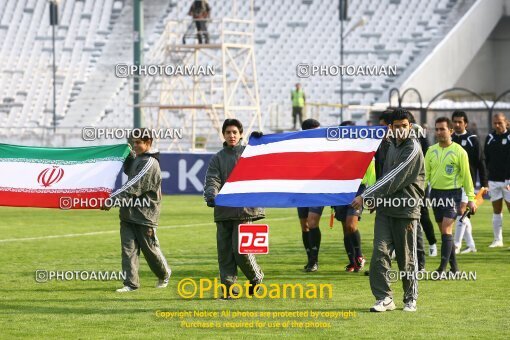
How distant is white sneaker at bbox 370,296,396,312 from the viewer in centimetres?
1194

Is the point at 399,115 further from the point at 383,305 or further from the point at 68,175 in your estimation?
the point at 68,175

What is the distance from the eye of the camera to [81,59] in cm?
5350

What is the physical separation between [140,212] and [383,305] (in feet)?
10.6

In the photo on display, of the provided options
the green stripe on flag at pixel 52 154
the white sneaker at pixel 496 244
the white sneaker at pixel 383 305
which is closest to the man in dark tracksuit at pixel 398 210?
the white sneaker at pixel 383 305

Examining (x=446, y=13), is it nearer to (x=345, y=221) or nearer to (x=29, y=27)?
(x=29, y=27)

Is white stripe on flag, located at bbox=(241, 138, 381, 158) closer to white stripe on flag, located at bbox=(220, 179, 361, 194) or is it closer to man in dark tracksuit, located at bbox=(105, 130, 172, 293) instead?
white stripe on flag, located at bbox=(220, 179, 361, 194)

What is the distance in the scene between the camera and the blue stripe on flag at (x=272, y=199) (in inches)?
483

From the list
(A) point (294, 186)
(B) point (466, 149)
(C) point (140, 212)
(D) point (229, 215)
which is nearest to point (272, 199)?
(A) point (294, 186)

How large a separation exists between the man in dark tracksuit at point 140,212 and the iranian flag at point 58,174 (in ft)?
3.01

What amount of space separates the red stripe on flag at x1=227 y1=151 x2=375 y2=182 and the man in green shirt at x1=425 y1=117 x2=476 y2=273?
2886 mm

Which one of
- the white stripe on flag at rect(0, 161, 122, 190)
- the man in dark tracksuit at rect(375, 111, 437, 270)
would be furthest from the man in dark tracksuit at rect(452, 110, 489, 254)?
the white stripe on flag at rect(0, 161, 122, 190)

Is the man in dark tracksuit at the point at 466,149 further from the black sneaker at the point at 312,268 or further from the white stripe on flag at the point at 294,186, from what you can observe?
the white stripe on flag at the point at 294,186

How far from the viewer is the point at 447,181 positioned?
15.4 metres

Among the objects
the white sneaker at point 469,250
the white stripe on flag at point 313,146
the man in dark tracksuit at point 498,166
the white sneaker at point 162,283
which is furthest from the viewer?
the man in dark tracksuit at point 498,166
